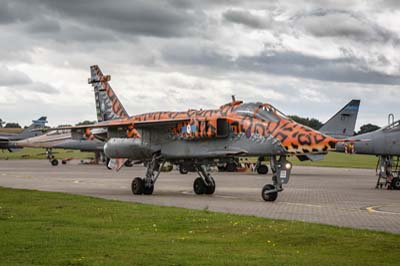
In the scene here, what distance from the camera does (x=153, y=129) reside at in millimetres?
25391

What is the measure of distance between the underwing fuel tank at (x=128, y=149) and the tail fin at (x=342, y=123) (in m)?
23.3

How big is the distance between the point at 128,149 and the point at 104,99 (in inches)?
212

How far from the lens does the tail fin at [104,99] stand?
3017 cm

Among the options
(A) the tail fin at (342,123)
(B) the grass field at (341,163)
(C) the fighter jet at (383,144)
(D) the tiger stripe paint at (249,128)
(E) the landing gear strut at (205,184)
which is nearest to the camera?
(D) the tiger stripe paint at (249,128)

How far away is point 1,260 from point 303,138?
40.0 ft

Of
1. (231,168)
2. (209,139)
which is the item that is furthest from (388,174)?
(231,168)

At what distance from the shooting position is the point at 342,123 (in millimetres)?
46875

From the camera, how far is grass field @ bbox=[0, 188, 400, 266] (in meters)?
10.3

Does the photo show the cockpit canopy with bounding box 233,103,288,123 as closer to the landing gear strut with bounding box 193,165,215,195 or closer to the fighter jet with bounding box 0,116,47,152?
the landing gear strut with bounding box 193,165,215,195

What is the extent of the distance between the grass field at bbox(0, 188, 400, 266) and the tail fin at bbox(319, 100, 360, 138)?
101 ft

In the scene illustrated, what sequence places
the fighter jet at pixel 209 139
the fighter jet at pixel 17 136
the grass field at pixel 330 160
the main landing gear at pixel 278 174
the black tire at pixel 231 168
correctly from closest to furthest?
1. the fighter jet at pixel 209 139
2. the main landing gear at pixel 278 174
3. the black tire at pixel 231 168
4. the grass field at pixel 330 160
5. the fighter jet at pixel 17 136

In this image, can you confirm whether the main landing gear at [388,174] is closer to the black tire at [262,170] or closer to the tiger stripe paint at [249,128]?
the tiger stripe paint at [249,128]

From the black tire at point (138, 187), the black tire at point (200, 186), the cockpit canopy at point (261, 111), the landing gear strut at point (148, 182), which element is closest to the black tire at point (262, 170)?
A: the black tire at point (200, 186)

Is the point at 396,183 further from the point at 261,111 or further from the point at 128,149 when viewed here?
the point at 128,149
